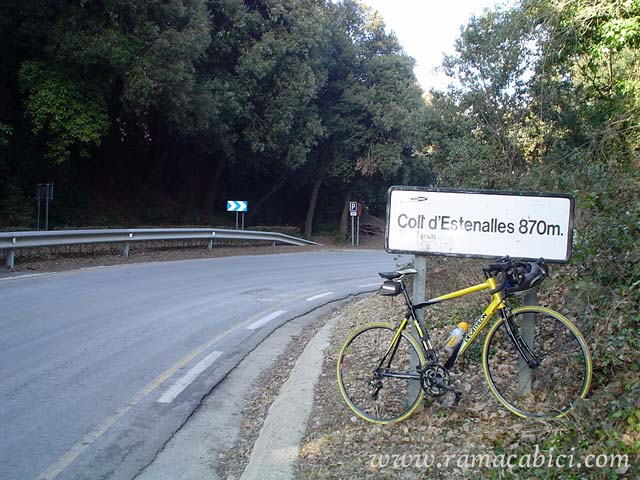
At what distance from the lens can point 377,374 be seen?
5215 millimetres

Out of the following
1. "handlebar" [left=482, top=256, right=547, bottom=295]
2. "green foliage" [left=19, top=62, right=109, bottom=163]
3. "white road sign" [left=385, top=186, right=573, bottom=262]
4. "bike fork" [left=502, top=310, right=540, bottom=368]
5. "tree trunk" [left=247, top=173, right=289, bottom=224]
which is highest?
"green foliage" [left=19, top=62, right=109, bottom=163]

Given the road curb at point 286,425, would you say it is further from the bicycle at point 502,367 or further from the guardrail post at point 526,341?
the guardrail post at point 526,341

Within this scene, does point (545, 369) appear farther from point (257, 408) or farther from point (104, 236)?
point (104, 236)

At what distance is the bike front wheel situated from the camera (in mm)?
4551

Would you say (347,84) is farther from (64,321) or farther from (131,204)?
(64,321)

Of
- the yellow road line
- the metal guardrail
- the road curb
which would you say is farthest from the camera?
the metal guardrail

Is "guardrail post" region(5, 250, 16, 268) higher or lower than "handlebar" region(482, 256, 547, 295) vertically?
lower

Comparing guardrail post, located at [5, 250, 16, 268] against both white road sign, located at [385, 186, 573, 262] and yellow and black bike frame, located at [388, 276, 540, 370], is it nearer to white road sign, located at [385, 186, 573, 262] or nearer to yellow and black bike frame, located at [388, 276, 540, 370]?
white road sign, located at [385, 186, 573, 262]

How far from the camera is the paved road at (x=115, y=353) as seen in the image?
16.4 ft

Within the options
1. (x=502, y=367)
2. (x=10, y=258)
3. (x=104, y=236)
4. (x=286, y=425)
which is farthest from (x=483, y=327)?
(x=104, y=236)

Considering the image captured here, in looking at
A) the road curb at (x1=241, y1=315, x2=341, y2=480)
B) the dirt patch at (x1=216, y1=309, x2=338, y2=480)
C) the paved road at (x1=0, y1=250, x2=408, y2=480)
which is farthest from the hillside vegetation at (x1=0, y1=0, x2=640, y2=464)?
the paved road at (x1=0, y1=250, x2=408, y2=480)

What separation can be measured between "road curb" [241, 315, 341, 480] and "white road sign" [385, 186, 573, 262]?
1702mm

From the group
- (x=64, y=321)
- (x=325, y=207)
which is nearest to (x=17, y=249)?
(x=64, y=321)

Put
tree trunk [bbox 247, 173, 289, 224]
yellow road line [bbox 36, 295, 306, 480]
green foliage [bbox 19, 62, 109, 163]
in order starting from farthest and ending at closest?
1. tree trunk [bbox 247, 173, 289, 224]
2. green foliage [bbox 19, 62, 109, 163]
3. yellow road line [bbox 36, 295, 306, 480]
